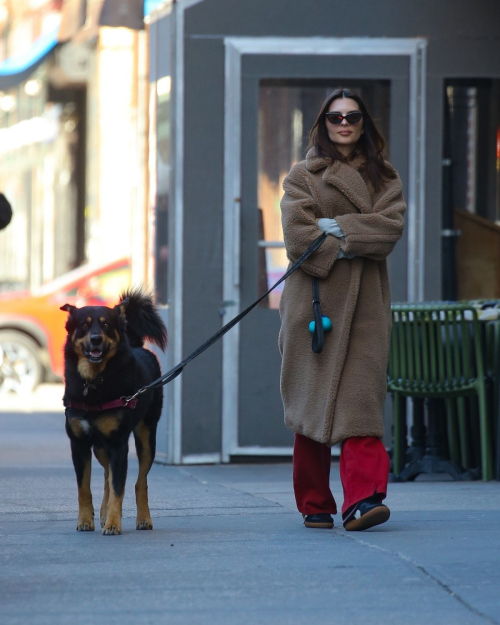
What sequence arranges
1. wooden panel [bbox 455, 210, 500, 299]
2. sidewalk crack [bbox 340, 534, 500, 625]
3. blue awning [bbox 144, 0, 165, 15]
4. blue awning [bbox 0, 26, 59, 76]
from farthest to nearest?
blue awning [bbox 0, 26, 59, 76]
wooden panel [bbox 455, 210, 500, 299]
blue awning [bbox 144, 0, 165, 15]
sidewalk crack [bbox 340, 534, 500, 625]

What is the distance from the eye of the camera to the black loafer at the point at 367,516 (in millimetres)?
5750

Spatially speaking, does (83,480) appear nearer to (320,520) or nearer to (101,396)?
(101,396)

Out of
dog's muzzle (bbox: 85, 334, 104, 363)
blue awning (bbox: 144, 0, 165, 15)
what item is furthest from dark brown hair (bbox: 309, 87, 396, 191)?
blue awning (bbox: 144, 0, 165, 15)

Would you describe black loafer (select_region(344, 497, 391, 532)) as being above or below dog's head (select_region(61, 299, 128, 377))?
below

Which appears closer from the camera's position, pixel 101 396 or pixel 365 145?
pixel 101 396

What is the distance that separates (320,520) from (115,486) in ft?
3.10

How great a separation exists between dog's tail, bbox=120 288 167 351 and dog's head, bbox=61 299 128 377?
1.02 ft

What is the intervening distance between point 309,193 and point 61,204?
16589 mm

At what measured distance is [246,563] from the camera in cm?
509

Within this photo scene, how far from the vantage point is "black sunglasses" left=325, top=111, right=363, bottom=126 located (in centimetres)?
598

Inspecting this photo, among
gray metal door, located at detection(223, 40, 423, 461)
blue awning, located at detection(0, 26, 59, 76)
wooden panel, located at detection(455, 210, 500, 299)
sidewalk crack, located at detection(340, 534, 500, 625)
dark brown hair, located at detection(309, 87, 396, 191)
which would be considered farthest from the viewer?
blue awning, located at detection(0, 26, 59, 76)

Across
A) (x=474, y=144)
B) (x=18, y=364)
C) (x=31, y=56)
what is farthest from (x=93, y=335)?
(x=31, y=56)

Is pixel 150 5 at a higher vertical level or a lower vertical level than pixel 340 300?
higher

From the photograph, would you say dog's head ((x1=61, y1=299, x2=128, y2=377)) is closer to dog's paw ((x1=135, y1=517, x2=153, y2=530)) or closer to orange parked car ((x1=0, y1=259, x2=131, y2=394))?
dog's paw ((x1=135, y1=517, x2=153, y2=530))
